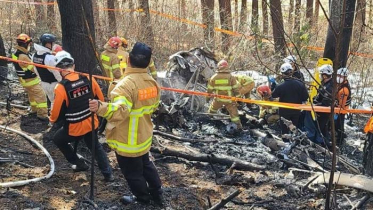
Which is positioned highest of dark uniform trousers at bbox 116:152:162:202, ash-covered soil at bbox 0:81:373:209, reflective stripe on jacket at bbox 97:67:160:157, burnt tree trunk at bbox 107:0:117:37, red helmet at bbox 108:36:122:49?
burnt tree trunk at bbox 107:0:117:37

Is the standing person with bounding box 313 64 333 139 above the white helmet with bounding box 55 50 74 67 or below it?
below

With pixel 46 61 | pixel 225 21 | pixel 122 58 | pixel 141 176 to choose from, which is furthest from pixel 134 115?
pixel 225 21

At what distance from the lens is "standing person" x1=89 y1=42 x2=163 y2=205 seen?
13.4 ft

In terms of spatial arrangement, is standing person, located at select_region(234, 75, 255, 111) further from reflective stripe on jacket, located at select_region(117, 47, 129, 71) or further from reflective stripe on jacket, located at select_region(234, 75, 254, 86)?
reflective stripe on jacket, located at select_region(117, 47, 129, 71)

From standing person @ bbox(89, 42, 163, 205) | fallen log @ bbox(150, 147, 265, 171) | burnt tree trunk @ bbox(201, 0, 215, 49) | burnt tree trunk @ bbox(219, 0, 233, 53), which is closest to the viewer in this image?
standing person @ bbox(89, 42, 163, 205)

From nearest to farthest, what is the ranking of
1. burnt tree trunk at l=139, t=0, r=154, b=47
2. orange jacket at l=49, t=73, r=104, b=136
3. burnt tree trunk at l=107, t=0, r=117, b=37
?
orange jacket at l=49, t=73, r=104, b=136 → burnt tree trunk at l=139, t=0, r=154, b=47 → burnt tree trunk at l=107, t=0, r=117, b=37

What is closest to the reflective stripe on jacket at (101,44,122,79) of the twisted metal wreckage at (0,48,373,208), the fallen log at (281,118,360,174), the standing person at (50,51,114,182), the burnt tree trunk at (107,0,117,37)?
the twisted metal wreckage at (0,48,373,208)

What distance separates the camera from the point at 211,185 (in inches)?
219

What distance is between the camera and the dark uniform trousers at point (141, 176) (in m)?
4.46

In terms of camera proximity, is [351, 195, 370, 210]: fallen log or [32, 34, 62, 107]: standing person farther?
[32, 34, 62, 107]: standing person

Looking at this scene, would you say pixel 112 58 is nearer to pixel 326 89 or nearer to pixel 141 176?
pixel 326 89

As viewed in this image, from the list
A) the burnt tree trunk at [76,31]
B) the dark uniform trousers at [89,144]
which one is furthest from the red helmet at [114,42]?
the dark uniform trousers at [89,144]

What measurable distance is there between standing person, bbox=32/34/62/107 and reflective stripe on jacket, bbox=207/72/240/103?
2.87 meters

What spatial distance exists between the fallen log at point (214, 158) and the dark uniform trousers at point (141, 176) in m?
1.53
